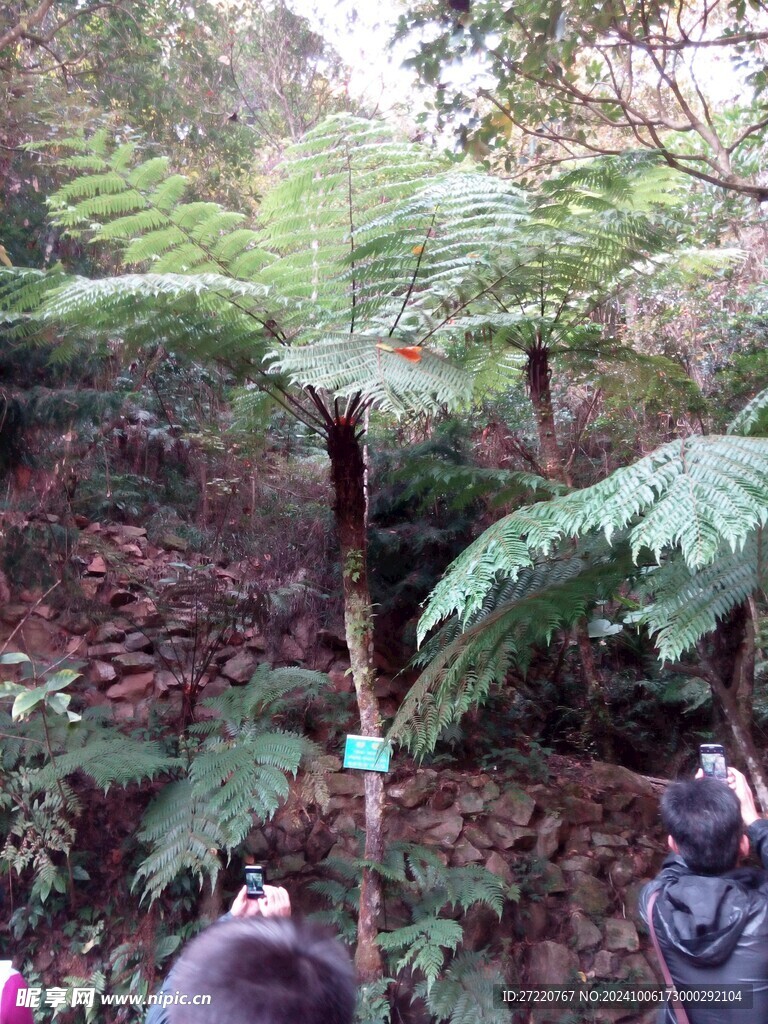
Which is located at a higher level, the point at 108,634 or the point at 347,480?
the point at 347,480

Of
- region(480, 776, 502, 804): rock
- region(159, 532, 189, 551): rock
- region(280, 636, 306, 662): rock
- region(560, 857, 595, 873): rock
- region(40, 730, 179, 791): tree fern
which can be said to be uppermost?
region(159, 532, 189, 551): rock

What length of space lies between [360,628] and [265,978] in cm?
179

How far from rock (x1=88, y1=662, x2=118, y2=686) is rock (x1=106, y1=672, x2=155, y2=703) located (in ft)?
0.15

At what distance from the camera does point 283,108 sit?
25.0ft

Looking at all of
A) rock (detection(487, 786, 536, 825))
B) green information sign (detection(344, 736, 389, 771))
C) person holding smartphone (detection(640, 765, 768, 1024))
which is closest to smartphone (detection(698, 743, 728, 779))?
person holding smartphone (detection(640, 765, 768, 1024))

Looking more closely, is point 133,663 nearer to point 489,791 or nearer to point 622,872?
point 489,791

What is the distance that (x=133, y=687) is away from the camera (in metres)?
3.73

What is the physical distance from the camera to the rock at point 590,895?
307cm

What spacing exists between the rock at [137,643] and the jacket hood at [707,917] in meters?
3.02

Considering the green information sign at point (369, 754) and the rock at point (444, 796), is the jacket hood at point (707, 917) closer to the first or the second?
the green information sign at point (369, 754)

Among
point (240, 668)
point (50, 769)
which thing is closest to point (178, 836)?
point (50, 769)

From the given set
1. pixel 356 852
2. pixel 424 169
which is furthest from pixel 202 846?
pixel 424 169

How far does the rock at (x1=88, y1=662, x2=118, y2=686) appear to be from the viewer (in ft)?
12.1

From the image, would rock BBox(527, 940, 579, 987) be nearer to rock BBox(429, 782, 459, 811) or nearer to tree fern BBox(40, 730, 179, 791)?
rock BBox(429, 782, 459, 811)
